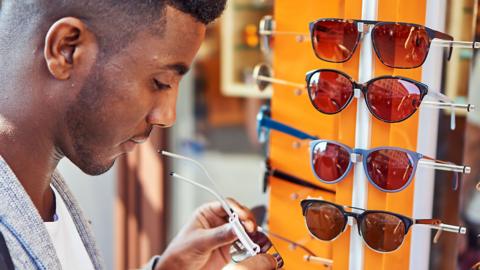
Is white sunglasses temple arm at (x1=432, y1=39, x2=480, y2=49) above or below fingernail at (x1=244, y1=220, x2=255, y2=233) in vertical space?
above

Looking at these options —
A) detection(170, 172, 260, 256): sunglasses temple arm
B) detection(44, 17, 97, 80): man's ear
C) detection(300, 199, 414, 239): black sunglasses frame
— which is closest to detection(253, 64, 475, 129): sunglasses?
detection(300, 199, 414, 239): black sunglasses frame

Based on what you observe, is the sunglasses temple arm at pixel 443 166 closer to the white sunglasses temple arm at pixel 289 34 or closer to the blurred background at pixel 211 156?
the white sunglasses temple arm at pixel 289 34

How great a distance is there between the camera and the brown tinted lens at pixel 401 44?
916mm

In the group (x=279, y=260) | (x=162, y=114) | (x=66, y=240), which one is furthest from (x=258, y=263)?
(x=66, y=240)

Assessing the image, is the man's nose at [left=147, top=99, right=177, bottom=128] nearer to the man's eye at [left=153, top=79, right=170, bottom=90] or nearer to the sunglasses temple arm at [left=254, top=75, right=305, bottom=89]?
the man's eye at [left=153, top=79, right=170, bottom=90]

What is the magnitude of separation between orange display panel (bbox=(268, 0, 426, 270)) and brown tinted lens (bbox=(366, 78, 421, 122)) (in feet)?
0.07

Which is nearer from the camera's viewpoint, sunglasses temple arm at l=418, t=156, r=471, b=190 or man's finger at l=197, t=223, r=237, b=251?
sunglasses temple arm at l=418, t=156, r=471, b=190

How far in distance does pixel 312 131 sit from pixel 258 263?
1.05 ft

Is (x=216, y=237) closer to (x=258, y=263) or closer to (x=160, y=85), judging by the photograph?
(x=258, y=263)

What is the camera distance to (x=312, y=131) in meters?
1.20

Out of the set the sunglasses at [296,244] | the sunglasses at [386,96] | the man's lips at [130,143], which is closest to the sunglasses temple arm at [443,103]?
the sunglasses at [386,96]

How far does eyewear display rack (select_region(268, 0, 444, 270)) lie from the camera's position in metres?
0.96

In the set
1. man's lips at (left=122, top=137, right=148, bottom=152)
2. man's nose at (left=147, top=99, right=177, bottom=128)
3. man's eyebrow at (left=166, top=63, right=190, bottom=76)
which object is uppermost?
man's eyebrow at (left=166, top=63, right=190, bottom=76)

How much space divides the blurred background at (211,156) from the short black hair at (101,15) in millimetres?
875
